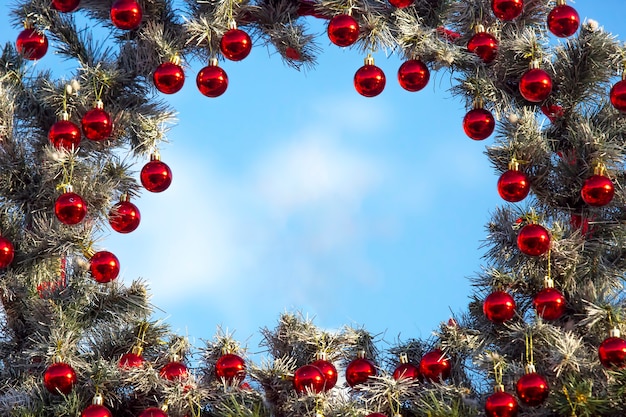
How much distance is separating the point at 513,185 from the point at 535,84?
213 millimetres

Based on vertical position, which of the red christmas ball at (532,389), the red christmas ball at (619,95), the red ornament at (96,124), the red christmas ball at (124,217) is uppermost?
the red christmas ball at (619,95)

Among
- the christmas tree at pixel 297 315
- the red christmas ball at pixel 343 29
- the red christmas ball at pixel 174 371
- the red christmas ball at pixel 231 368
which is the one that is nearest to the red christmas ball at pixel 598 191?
the christmas tree at pixel 297 315

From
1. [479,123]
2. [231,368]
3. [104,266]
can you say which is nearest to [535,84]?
[479,123]

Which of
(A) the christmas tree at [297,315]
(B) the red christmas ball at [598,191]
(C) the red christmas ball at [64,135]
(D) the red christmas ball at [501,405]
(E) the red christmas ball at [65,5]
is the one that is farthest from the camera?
(E) the red christmas ball at [65,5]

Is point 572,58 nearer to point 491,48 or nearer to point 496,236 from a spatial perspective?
point 491,48

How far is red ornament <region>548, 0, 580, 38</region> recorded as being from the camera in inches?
80.7

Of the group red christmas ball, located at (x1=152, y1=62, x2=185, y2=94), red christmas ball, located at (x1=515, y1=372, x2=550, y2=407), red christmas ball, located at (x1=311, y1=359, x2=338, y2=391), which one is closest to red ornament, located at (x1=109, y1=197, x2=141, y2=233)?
red christmas ball, located at (x1=152, y1=62, x2=185, y2=94)

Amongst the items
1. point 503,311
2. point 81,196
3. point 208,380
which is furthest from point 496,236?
point 81,196

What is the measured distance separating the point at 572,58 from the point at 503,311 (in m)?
0.56

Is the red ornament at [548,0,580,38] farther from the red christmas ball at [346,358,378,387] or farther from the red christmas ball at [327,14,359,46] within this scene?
the red christmas ball at [346,358,378,387]

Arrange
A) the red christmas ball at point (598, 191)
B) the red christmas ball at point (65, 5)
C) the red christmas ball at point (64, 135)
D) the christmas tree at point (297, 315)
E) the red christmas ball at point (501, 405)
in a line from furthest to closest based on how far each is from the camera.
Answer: the red christmas ball at point (65, 5) → the red christmas ball at point (64, 135) → the red christmas ball at point (598, 191) → the christmas tree at point (297, 315) → the red christmas ball at point (501, 405)

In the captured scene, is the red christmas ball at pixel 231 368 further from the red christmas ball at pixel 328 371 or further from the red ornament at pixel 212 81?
the red ornament at pixel 212 81

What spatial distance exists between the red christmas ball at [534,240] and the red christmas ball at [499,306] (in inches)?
3.8

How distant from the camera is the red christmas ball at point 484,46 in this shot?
2.09m
